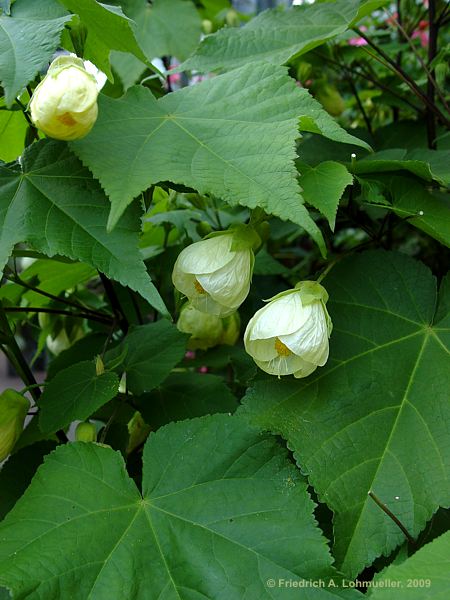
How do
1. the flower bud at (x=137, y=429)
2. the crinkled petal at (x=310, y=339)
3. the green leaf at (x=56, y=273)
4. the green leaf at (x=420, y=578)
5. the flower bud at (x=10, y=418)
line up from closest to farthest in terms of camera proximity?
the green leaf at (x=420, y=578)
the crinkled petal at (x=310, y=339)
the flower bud at (x=10, y=418)
the flower bud at (x=137, y=429)
the green leaf at (x=56, y=273)

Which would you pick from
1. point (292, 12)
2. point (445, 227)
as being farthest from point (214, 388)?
point (292, 12)

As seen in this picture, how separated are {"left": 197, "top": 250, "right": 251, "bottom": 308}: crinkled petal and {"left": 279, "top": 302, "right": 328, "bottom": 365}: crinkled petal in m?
0.06

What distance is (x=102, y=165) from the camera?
530mm

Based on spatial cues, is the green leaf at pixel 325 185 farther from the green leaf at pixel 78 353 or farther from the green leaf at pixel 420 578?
the green leaf at pixel 78 353

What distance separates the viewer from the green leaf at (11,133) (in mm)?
722

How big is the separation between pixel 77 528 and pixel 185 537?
85 millimetres

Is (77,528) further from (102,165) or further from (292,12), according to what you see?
(292,12)

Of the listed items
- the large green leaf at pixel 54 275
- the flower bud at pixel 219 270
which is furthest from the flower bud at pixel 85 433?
the large green leaf at pixel 54 275

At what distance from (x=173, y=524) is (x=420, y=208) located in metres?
0.37

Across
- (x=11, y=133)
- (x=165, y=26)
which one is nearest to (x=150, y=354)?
(x=11, y=133)

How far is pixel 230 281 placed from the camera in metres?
0.58

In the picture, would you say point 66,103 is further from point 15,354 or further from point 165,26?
point 165,26

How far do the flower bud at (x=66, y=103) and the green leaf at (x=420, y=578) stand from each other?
1.29 feet

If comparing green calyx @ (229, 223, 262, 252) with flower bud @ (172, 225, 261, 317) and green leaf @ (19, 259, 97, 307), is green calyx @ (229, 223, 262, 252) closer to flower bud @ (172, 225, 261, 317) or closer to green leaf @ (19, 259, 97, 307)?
flower bud @ (172, 225, 261, 317)
